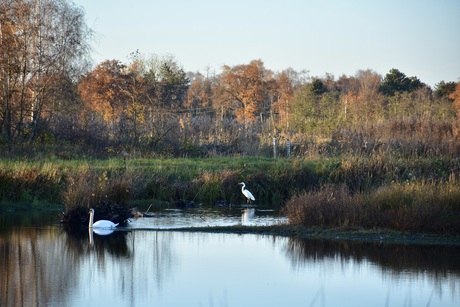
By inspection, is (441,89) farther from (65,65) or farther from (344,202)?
(344,202)

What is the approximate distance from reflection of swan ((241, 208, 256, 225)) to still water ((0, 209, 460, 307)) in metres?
2.30

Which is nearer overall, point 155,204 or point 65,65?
point 155,204

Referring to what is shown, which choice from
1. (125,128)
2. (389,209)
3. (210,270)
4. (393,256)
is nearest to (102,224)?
(210,270)

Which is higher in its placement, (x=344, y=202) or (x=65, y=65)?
(x=65, y=65)

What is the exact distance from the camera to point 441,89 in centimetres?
7150

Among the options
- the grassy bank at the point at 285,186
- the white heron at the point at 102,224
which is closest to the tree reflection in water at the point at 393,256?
the grassy bank at the point at 285,186

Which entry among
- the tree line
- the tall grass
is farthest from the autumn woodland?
the tall grass

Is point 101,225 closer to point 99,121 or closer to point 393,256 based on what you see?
point 393,256

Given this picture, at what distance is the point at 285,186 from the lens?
25.3 metres

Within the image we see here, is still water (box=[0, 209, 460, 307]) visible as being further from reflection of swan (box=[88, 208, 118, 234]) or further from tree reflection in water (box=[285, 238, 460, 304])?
reflection of swan (box=[88, 208, 118, 234])

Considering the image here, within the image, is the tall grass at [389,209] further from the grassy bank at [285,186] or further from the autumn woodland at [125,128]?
the autumn woodland at [125,128]

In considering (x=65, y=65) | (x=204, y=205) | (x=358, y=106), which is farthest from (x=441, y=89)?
(x=204, y=205)

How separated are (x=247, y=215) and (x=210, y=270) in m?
7.17

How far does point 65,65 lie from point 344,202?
70.0 ft
